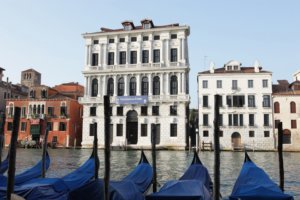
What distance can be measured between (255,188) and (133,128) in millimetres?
31356

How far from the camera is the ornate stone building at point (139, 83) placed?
36656 mm

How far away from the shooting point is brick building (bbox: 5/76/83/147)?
39.0 metres

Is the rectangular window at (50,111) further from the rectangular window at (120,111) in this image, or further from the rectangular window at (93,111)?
the rectangular window at (120,111)

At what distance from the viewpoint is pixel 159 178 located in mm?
13039

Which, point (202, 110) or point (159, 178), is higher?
point (202, 110)

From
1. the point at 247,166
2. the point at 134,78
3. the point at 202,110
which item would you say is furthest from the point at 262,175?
the point at 134,78

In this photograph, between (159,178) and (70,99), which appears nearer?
(159,178)

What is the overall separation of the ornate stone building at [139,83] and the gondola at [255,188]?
27450 millimetres

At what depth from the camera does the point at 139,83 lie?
38.1 metres

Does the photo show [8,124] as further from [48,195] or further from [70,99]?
[48,195]

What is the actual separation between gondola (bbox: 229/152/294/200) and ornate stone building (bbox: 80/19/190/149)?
27450 mm

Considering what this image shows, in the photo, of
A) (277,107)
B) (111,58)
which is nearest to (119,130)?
(111,58)

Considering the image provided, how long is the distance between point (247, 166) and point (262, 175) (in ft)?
2.50

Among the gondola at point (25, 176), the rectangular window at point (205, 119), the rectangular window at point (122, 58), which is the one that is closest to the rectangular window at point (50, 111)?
the rectangular window at point (122, 58)
